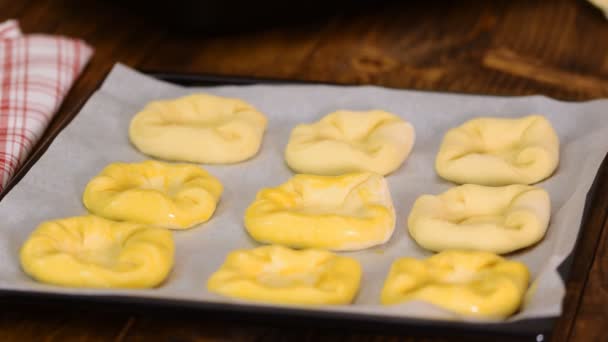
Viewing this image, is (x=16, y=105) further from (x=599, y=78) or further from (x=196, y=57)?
(x=599, y=78)

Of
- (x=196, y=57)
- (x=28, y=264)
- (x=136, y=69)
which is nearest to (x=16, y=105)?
(x=136, y=69)

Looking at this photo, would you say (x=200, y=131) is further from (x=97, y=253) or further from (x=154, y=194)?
(x=97, y=253)

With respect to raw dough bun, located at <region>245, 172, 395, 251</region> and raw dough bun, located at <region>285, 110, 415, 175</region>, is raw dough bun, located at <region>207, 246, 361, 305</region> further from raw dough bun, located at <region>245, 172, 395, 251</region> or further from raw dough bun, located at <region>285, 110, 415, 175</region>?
raw dough bun, located at <region>285, 110, 415, 175</region>

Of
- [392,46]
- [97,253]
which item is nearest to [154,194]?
[97,253]

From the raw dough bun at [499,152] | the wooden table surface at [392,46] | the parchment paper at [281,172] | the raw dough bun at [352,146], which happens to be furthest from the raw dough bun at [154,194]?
the raw dough bun at [499,152]

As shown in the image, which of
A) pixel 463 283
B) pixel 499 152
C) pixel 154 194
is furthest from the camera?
pixel 499 152
